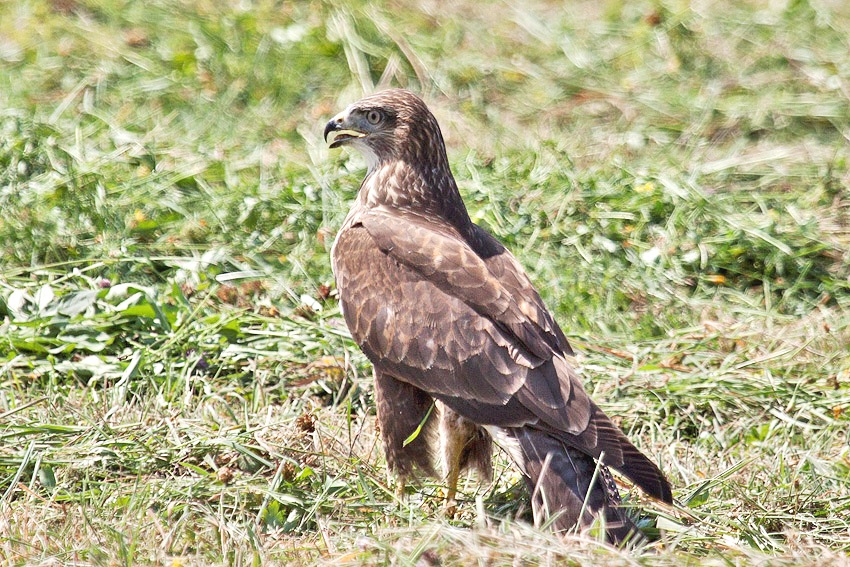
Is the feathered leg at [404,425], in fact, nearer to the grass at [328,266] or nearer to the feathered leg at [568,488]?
the grass at [328,266]

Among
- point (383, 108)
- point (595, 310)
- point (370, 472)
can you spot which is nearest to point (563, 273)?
point (595, 310)

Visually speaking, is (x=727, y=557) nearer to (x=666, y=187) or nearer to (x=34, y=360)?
(x=34, y=360)

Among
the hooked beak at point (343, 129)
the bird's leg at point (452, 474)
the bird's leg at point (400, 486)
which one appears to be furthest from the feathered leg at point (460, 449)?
the hooked beak at point (343, 129)

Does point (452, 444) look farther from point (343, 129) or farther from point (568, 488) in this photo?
point (343, 129)

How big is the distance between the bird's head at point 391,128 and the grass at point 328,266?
34.5 inches

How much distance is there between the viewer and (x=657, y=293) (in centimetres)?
563

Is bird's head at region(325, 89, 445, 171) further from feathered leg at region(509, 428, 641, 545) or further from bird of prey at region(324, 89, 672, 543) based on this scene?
feathered leg at region(509, 428, 641, 545)

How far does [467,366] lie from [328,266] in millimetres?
1931

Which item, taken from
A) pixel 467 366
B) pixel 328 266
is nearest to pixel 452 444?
pixel 467 366

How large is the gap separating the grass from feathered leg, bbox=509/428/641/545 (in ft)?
0.50

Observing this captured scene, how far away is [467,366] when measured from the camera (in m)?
3.76

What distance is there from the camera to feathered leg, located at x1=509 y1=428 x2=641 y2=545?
345 cm

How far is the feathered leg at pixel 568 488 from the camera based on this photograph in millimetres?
3446

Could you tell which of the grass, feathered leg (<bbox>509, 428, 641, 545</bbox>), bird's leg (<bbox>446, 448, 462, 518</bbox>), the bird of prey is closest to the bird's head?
the bird of prey
